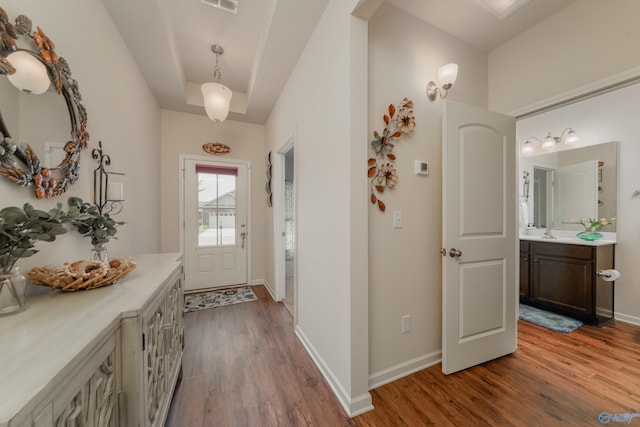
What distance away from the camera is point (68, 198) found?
4.32ft

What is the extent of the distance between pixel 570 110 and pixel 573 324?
8.56 ft

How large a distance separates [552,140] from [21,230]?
5012mm

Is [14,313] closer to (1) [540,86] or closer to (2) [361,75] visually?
(2) [361,75]

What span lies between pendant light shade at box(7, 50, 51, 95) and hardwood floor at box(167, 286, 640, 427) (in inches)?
72.1

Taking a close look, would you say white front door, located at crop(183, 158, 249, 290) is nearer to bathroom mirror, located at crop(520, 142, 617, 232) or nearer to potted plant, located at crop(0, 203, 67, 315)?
potted plant, located at crop(0, 203, 67, 315)

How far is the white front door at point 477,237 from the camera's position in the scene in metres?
1.73

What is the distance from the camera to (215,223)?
3.66 m

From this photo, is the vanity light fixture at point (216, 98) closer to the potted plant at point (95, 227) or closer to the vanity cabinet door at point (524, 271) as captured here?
the potted plant at point (95, 227)

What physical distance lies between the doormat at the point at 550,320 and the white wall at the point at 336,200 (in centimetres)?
237

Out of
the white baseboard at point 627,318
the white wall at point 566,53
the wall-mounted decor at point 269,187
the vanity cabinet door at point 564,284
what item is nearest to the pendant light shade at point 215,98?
the wall-mounted decor at point 269,187

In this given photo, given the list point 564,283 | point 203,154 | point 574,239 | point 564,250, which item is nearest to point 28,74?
point 203,154

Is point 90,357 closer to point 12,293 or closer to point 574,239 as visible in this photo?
point 12,293

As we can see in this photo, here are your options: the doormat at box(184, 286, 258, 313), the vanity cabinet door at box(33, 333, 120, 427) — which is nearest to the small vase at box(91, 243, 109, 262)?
the vanity cabinet door at box(33, 333, 120, 427)

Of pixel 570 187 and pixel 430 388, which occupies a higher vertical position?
pixel 570 187
